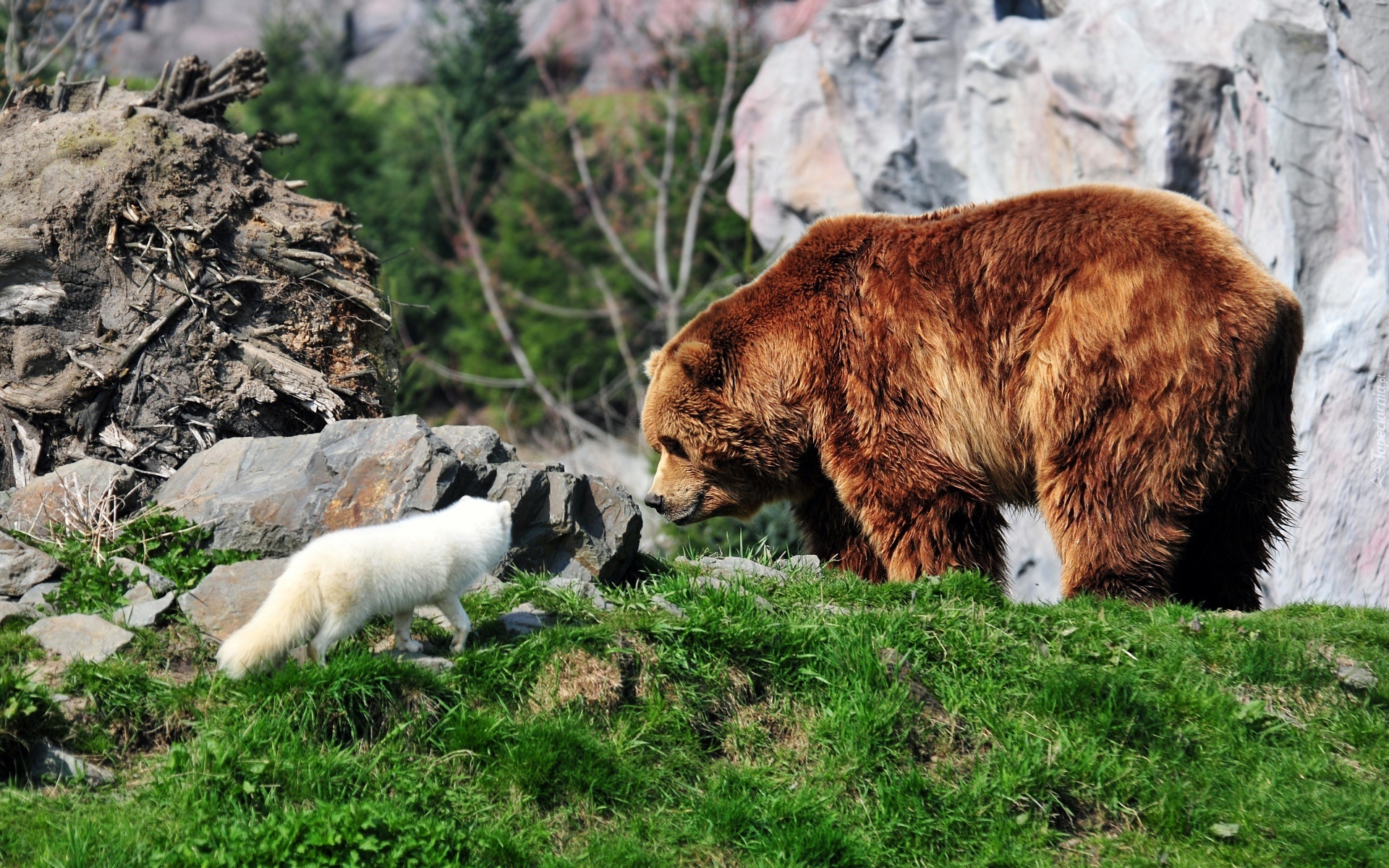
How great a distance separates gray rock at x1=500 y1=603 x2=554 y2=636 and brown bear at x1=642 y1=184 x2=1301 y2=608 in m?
1.77

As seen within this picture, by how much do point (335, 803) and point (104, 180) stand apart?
403 centimetres

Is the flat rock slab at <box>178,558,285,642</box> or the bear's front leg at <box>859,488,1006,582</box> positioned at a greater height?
the flat rock slab at <box>178,558,285,642</box>

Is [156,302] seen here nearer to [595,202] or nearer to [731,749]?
[731,749]

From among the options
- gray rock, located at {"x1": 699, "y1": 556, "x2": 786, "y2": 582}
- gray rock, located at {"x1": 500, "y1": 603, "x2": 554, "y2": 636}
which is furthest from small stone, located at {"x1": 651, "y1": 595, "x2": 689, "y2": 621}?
gray rock, located at {"x1": 699, "y1": 556, "x2": 786, "y2": 582}

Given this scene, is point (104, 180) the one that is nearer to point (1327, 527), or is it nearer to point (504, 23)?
point (1327, 527)

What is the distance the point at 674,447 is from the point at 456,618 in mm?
2384

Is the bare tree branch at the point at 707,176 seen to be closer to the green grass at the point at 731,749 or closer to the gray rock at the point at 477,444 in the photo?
the gray rock at the point at 477,444

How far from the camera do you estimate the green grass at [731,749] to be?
150 inches

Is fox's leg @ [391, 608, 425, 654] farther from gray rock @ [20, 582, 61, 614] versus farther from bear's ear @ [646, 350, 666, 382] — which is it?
bear's ear @ [646, 350, 666, 382]

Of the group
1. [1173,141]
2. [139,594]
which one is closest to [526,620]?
[139,594]

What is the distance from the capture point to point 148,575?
4.87 metres

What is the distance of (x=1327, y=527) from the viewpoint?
10109mm

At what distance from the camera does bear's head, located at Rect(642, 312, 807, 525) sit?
20.5 feet

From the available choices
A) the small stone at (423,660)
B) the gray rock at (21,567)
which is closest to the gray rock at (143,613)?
the gray rock at (21,567)
